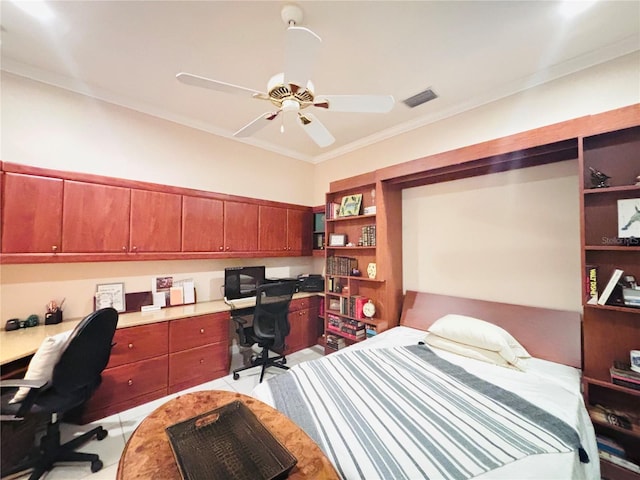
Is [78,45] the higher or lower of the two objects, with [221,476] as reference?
higher

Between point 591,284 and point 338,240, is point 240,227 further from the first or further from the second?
point 591,284

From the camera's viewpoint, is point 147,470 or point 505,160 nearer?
point 147,470

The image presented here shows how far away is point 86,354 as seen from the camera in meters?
1.75

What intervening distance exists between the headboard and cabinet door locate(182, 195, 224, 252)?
2611mm

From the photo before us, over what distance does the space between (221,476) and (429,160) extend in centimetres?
283

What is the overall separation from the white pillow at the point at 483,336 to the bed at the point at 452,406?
0.02 metres

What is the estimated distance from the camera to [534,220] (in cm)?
230

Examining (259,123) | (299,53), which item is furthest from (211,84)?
(299,53)

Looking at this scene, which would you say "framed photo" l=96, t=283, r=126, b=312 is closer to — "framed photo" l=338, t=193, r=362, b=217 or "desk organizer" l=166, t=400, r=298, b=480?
"desk organizer" l=166, t=400, r=298, b=480

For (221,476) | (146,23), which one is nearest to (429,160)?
(146,23)

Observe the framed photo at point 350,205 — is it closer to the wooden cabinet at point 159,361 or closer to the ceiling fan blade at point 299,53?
the ceiling fan blade at point 299,53

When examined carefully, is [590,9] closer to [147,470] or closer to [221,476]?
[221,476]

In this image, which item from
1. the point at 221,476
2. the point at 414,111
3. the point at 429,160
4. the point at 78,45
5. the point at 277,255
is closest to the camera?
the point at 221,476

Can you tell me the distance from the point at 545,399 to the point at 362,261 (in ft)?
6.88
